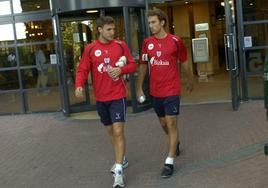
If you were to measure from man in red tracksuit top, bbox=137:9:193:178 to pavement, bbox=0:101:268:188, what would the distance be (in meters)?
0.49

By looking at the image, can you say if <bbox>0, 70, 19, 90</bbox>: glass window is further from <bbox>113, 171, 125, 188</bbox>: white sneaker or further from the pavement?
<bbox>113, 171, 125, 188</bbox>: white sneaker

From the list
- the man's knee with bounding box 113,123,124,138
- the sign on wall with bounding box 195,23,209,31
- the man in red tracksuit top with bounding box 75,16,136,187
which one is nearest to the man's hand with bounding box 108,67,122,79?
the man in red tracksuit top with bounding box 75,16,136,187

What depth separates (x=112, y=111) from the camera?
6.18 metres

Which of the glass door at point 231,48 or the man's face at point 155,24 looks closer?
the man's face at point 155,24

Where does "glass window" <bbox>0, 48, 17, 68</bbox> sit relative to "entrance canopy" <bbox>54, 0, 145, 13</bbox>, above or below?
below

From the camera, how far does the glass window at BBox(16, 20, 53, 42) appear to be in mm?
12422

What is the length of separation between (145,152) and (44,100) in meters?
5.62

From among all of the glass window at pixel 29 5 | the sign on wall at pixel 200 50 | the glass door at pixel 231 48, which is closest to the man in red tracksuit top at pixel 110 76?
the glass door at pixel 231 48

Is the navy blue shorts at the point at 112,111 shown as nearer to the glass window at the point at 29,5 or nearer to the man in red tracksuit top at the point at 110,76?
the man in red tracksuit top at the point at 110,76

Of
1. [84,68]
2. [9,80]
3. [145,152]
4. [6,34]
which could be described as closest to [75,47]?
[6,34]

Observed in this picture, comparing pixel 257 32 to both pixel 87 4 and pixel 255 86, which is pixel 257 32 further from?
A: pixel 87 4

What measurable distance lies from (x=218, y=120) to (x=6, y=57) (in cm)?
582

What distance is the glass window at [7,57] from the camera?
41.7ft

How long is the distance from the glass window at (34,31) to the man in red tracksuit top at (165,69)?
6.34 metres
